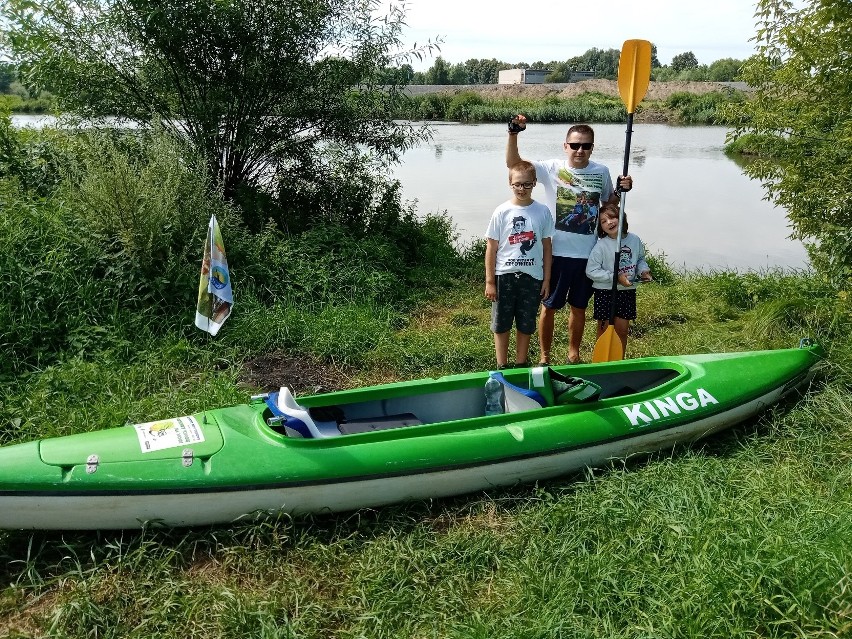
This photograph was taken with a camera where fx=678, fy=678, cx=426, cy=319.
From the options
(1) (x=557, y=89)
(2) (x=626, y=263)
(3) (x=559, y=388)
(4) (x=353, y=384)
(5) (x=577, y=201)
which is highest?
(1) (x=557, y=89)

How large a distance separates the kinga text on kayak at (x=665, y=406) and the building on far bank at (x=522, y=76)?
68383 mm

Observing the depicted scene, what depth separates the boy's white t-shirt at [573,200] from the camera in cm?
421

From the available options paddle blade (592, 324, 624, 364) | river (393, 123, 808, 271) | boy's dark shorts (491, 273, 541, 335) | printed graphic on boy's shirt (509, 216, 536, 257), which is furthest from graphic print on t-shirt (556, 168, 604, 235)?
river (393, 123, 808, 271)

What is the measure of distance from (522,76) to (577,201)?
68191 mm

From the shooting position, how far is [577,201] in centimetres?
421

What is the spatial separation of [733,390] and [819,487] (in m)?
0.71

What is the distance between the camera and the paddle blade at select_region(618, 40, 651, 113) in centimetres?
465

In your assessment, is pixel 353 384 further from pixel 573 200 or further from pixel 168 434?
pixel 573 200

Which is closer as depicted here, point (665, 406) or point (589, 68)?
point (665, 406)

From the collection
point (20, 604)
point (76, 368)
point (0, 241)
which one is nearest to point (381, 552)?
point (20, 604)

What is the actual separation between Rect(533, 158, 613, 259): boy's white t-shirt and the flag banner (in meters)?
1.94

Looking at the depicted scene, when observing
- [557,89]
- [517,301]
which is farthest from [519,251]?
[557,89]

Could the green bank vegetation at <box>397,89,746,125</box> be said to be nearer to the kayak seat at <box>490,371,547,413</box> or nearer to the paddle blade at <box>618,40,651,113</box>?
A: the paddle blade at <box>618,40,651,113</box>

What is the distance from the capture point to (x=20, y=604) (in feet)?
8.60
